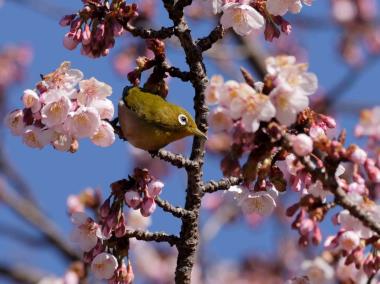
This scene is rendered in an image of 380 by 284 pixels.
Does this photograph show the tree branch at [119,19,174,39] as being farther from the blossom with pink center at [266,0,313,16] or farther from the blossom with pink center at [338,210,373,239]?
the blossom with pink center at [338,210,373,239]

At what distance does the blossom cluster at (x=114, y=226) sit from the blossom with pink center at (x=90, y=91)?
296 mm

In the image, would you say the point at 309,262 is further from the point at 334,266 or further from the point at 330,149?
the point at 330,149

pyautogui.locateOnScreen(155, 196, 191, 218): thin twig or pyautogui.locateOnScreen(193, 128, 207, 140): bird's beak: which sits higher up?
pyautogui.locateOnScreen(193, 128, 207, 140): bird's beak

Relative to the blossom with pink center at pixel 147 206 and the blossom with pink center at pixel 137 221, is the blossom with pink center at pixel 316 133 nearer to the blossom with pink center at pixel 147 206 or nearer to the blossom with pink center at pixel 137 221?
the blossom with pink center at pixel 147 206

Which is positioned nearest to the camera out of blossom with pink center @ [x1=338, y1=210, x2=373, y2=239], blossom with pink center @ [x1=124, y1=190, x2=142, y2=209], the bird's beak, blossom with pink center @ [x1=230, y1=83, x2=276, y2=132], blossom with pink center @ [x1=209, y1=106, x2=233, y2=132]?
blossom with pink center @ [x1=230, y1=83, x2=276, y2=132]

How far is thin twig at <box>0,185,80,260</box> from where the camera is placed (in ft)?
20.2

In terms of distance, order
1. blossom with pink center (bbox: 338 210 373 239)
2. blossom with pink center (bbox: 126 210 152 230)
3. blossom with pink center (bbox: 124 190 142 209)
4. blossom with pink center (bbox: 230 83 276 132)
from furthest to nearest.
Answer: blossom with pink center (bbox: 126 210 152 230), blossom with pink center (bbox: 124 190 142 209), blossom with pink center (bbox: 338 210 373 239), blossom with pink center (bbox: 230 83 276 132)

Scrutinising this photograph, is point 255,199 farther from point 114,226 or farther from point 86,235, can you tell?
point 86,235

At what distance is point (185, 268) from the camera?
271 cm

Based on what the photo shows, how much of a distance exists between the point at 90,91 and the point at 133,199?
421 mm

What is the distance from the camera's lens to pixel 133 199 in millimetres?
2602

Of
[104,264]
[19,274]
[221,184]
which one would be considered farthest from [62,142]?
[19,274]

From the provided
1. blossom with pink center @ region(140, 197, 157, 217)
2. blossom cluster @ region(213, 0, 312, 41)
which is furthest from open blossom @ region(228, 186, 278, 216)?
blossom cluster @ region(213, 0, 312, 41)

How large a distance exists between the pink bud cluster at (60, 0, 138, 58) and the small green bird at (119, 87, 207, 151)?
0.70 feet
